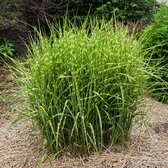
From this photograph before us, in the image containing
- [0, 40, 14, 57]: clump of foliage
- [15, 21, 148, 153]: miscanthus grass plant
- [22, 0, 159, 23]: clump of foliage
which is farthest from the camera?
[22, 0, 159, 23]: clump of foliage

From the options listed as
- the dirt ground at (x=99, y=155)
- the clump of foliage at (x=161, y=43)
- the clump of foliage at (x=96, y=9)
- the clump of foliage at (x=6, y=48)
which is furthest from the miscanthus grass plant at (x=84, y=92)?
the clump of foliage at (x=96, y=9)

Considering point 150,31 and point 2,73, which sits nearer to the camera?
point 150,31

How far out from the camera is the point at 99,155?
2.91 metres

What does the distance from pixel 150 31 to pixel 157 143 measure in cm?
203

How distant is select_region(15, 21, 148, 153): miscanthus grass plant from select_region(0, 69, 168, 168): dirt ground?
10 cm

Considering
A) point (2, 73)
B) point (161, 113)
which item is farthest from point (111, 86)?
point (2, 73)

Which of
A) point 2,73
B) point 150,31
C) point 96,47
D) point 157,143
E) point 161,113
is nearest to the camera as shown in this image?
point 96,47

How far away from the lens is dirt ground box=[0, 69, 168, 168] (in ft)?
9.36

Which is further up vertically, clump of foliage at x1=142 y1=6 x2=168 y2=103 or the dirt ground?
clump of foliage at x1=142 y1=6 x2=168 y2=103

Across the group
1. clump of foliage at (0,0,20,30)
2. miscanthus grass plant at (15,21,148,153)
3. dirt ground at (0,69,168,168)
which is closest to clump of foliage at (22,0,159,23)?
clump of foliage at (0,0,20,30)

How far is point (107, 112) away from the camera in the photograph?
9.56 ft

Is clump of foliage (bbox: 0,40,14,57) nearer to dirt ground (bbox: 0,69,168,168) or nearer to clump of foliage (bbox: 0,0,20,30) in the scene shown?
clump of foliage (bbox: 0,0,20,30)

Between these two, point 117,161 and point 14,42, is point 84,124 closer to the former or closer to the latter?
point 117,161

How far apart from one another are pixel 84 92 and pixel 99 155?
0.48 metres
